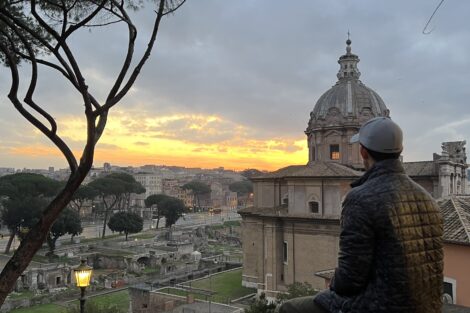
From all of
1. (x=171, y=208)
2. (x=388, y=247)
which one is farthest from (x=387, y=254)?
(x=171, y=208)

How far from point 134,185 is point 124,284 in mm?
25236

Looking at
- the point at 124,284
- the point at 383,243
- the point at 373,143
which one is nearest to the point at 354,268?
the point at 383,243

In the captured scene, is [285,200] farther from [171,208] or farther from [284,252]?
[171,208]

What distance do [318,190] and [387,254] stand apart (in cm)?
1585

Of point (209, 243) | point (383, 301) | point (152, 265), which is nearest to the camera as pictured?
point (383, 301)

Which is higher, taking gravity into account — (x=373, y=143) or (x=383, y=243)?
(x=373, y=143)

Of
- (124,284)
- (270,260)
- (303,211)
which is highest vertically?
(303,211)

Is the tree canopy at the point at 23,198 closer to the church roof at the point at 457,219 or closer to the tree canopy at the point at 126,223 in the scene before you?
the tree canopy at the point at 126,223

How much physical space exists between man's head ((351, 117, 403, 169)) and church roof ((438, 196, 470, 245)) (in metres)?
6.79

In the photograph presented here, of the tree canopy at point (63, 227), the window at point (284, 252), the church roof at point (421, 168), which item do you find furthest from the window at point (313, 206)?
the tree canopy at point (63, 227)

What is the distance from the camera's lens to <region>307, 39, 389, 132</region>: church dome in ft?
73.8

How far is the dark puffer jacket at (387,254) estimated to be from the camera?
1571 mm

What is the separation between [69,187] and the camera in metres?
5.74

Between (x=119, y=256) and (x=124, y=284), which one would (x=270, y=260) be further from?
(x=119, y=256)
